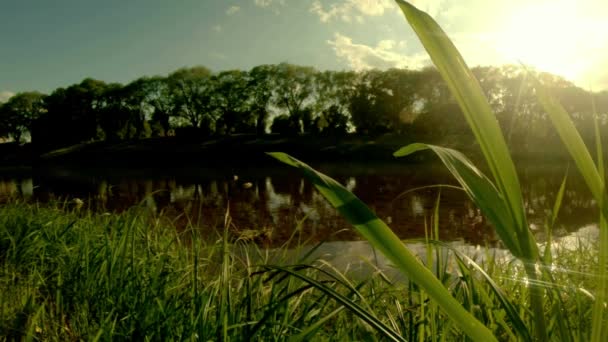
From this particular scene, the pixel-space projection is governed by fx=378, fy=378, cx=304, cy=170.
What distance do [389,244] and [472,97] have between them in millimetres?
203

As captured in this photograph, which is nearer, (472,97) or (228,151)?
(472,97)

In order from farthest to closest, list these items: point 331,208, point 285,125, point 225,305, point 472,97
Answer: point 285,125 < point 331,208 < point 225,305 < point 472,97

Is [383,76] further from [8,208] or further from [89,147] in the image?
[8,208]

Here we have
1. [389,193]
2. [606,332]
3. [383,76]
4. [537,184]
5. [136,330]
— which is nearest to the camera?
[606,332]

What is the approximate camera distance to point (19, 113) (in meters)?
59.9

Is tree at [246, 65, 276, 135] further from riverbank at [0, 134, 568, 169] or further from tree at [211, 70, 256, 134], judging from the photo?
riverbank at [0, 134, 568, 169]

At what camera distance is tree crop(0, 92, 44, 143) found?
59.0m

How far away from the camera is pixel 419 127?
39.4 metres

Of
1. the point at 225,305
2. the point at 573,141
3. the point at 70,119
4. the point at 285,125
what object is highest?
the point at 70,119

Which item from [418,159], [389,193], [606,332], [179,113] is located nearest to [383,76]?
[418,159]

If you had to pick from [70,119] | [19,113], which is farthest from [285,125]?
[19,113]

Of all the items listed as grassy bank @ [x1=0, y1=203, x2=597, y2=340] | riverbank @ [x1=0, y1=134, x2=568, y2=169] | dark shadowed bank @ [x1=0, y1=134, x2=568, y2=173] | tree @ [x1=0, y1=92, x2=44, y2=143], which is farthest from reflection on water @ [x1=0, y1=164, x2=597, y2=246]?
tree @ [x1=0, y1=92, x2=44, y2=143]

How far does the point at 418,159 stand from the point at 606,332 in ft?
103

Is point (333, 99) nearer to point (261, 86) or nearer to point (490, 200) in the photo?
point (261, 86)
